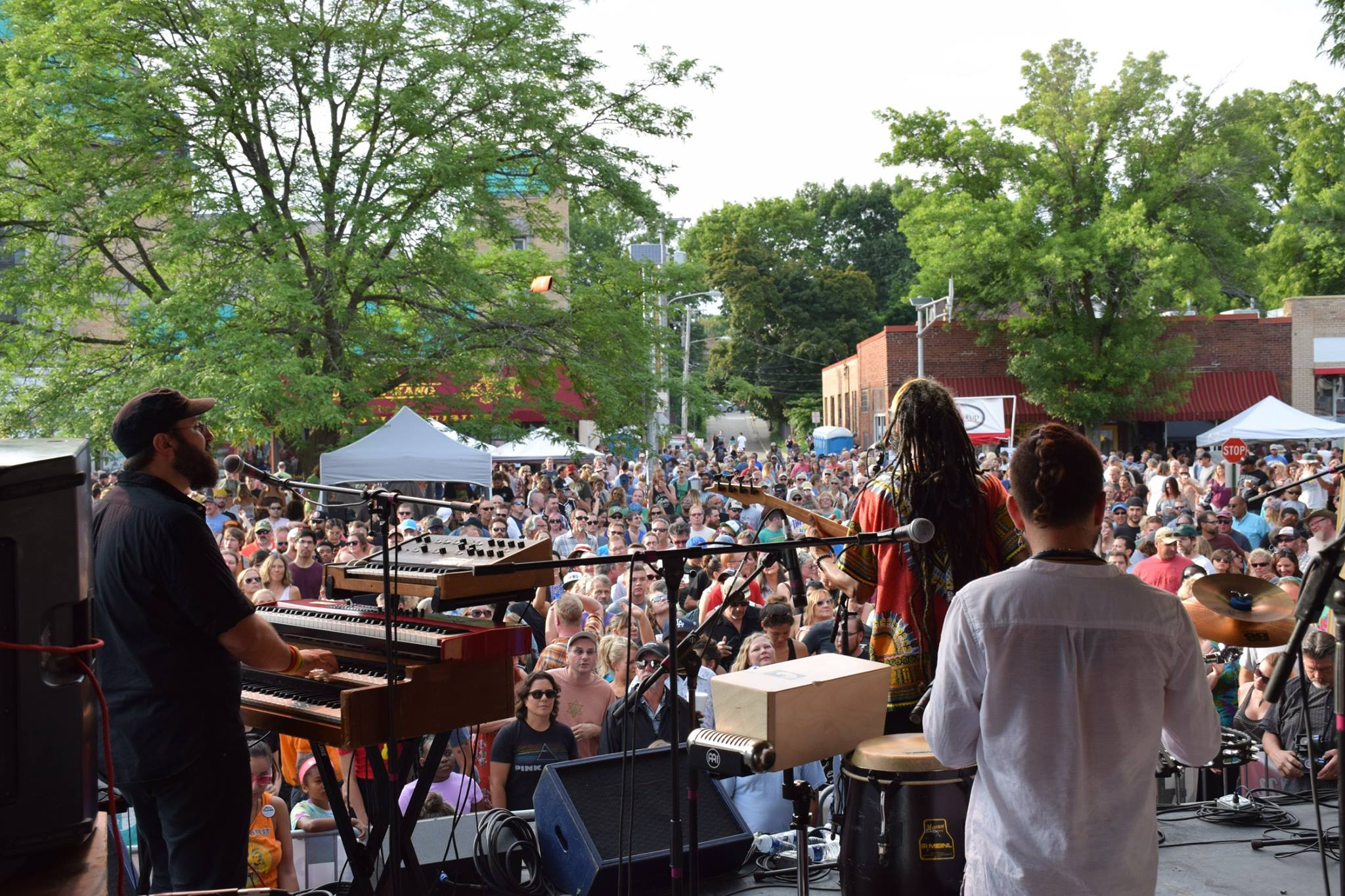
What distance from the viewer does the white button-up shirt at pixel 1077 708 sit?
2414 mm

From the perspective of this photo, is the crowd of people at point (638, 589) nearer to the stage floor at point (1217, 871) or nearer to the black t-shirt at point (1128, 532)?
the black t-shirt at point (1128, 532)

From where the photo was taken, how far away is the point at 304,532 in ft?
33.7

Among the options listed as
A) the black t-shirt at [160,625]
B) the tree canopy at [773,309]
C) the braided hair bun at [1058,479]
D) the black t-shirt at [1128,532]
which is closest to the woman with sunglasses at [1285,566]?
the black t-shirt at [1128,532]

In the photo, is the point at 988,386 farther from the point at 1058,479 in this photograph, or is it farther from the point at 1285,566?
the point at 1058,479

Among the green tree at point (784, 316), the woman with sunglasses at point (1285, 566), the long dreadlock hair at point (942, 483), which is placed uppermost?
the green tree at point (784, 316)

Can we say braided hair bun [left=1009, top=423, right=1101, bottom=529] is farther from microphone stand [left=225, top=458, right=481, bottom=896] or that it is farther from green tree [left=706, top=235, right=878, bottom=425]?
green tree [left=706, top=235, right=878, bottom=425]

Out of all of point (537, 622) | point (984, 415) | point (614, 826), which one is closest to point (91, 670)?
point (614, 826)

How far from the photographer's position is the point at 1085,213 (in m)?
30.5

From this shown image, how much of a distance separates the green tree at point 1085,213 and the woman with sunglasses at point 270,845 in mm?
26838

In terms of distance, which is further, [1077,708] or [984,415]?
[984,415]

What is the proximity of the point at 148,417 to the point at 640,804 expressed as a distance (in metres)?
2.41

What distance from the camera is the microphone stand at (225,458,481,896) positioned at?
11.3 ft

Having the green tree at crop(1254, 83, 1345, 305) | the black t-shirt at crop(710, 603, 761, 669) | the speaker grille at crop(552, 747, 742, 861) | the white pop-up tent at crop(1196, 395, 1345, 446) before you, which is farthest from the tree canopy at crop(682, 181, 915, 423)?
the speaker grille at crop(552, 747, 742, 861)

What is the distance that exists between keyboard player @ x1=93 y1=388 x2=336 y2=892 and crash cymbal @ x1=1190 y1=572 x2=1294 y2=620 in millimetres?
3321
